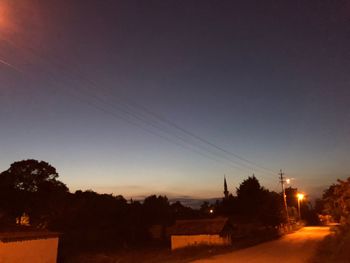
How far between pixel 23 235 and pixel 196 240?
27.0m

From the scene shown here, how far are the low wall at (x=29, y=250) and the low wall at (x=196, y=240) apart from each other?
2255 cm

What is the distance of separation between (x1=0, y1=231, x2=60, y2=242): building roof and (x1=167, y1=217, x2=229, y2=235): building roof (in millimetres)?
23054

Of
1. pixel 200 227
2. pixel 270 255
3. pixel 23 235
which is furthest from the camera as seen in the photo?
pixel 200 227

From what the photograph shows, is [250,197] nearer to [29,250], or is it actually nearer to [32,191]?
[32,191]

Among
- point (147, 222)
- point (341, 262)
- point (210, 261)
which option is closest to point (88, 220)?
point (147, 222)

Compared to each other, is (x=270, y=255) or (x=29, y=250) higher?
(x=29, y=250)

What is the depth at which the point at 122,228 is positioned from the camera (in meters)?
71.1

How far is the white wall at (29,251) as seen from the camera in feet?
86.9

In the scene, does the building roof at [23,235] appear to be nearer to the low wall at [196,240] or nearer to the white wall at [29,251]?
the white wall at [29,251]

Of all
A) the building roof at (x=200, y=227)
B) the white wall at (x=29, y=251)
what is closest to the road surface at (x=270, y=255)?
the white wall at (x=29, y=251)

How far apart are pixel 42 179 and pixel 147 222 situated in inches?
1015

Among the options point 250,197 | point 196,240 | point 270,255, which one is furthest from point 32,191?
point 250,197

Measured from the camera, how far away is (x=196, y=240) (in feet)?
166

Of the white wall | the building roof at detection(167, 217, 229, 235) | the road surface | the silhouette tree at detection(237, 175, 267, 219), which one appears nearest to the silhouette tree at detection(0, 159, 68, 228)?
the building roof at detection(167, 217, 229, 235)
